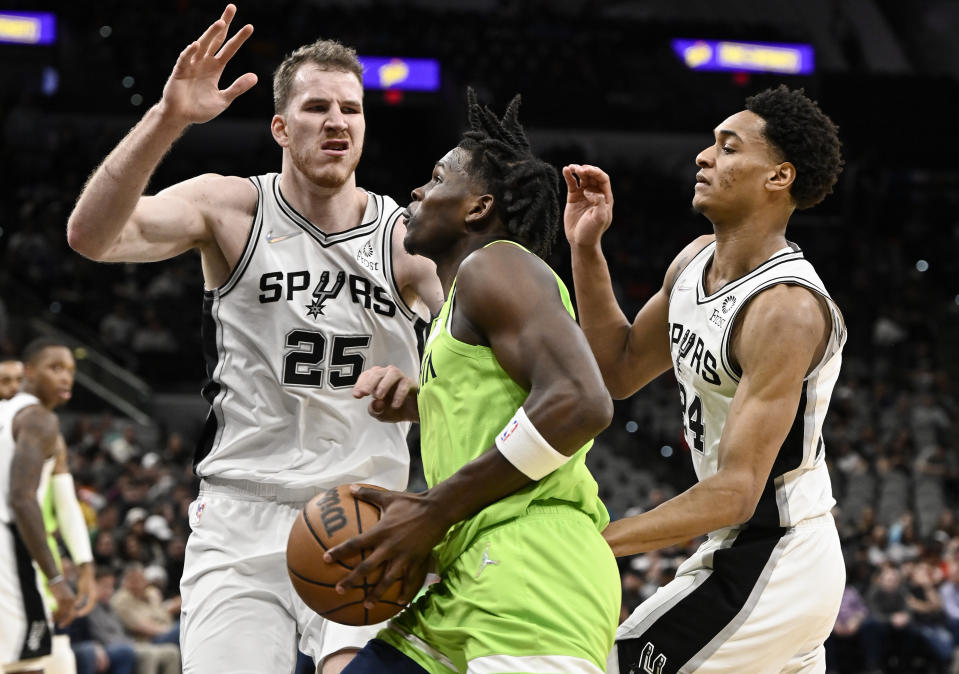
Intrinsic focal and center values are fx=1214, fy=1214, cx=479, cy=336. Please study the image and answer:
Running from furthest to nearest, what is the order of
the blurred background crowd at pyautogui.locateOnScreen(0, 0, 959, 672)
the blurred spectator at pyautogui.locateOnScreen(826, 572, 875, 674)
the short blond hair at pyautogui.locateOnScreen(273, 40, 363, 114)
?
the blurred background crowd at pyautogui.locateOnScreen(0, 0, 959, 672) → the blurred spectator at pyautogui.locateOnScreen(826, 572, 875, 674) → the short blond hair at pyautogui.locateOnScreen(273, 40, 363, 114)

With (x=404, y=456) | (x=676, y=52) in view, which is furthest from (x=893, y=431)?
(x=404, y=456)

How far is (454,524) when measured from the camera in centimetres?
290

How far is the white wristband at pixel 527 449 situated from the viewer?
2.77m

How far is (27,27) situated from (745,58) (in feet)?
43.4

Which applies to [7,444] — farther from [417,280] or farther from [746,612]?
[746,612]

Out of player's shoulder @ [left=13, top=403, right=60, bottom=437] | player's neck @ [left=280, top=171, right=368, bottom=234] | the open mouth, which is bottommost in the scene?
player's shoulder @ [left=13, top=403, right=60, bottom=437]

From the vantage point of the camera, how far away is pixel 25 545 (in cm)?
646

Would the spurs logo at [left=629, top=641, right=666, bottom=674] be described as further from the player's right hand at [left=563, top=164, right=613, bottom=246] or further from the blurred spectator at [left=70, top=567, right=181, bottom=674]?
the blurred spectator at [left=70, top=567, right=181, bottom=674]

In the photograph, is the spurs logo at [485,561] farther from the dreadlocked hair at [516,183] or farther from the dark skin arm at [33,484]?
the dark skin arm at [33,484]

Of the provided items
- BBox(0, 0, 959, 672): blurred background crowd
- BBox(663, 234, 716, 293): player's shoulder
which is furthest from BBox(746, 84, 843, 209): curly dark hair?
BBox(0, 0, 959, 672): blurred background crowd

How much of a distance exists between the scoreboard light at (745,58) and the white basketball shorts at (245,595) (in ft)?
69.4

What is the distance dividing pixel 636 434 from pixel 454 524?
45.5 ft

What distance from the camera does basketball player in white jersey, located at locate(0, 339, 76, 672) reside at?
20.7 ft

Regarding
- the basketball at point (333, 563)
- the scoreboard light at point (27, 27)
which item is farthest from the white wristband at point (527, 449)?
the scoreboard light at point (27, 27)
